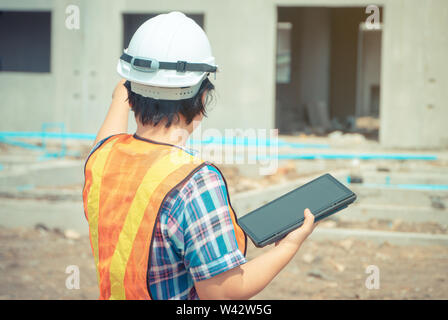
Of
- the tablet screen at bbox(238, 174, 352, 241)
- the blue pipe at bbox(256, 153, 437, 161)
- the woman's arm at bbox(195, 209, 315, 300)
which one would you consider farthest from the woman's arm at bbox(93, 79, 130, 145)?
the blue pipe at bbox(256, 153, 437, 161)

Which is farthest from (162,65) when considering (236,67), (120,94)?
(236,67)

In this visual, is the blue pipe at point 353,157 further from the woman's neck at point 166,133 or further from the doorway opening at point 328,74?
the woman's neck at point 166,133

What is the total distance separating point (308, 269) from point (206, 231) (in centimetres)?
441

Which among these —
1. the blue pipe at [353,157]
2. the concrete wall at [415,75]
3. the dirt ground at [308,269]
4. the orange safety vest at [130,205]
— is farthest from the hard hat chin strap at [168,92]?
the concrete wall at [415,75]

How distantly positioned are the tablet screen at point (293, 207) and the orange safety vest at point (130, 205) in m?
0.13

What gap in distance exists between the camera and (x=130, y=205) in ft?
4.63

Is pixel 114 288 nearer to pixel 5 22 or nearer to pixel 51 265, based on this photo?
pixel 51 265

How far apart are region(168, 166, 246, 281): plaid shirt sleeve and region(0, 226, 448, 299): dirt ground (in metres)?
3.62

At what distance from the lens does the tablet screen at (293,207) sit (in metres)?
1.55

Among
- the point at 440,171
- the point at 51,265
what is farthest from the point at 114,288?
the point at 440,171

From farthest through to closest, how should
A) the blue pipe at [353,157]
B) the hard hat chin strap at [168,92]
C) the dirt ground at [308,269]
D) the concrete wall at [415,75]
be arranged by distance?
1. the concrete wall at [415,75]
2. the blue pipe at [353,157]
3. the dirt ground at [308,269]
4. the hard hat chin strap at [168,92]

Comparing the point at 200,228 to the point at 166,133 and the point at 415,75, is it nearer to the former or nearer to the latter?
the point at 166,133

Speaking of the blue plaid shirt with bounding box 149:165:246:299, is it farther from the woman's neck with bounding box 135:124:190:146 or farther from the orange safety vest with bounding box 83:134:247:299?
the woman's neck with bounding box 135:124:190:146

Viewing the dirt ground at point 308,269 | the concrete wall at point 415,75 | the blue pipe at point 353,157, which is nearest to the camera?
the dirt ground at point 308,269
